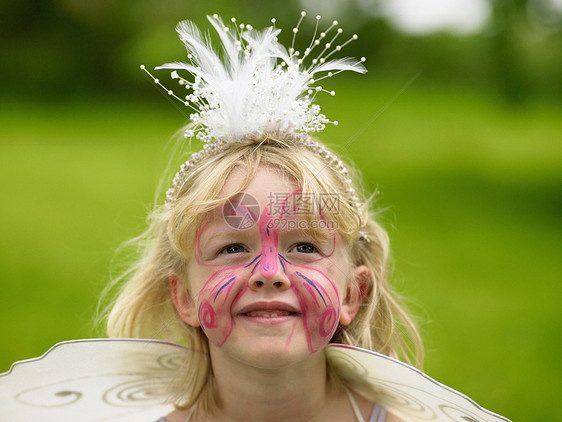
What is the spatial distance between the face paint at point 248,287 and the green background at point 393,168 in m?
0.51

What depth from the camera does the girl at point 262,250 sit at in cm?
212

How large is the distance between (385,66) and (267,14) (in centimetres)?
334

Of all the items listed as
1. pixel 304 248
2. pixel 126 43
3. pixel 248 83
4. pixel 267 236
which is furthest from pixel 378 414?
pixel 126 43

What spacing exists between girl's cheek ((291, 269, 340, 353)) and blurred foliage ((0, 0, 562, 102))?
12.4 m

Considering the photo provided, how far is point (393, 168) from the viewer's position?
10.2 m

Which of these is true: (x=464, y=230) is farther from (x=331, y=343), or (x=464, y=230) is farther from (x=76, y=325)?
(x=331, y=343)

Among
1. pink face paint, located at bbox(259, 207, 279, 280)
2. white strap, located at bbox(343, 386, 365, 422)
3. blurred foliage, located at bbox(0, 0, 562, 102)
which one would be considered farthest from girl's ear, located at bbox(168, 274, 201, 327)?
blurred foliage, located at bbox(0, 0, 562, 102)

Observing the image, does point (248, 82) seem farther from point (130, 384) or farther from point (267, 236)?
point (130, 384)

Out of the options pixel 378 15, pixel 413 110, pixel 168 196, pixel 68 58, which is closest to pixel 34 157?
pixel 68 58

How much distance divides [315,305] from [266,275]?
0.67 feet

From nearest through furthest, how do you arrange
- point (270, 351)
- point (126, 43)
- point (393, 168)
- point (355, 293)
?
point (270, 351) < point (355, 293) < point (393, 168) < point (126, 43)

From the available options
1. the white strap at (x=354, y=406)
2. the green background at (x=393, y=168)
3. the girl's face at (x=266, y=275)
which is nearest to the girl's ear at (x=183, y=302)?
the girl's face at (x=266, y=275)

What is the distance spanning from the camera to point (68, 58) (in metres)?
16.1

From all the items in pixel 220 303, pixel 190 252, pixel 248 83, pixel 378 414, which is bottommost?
pixel 378 414
